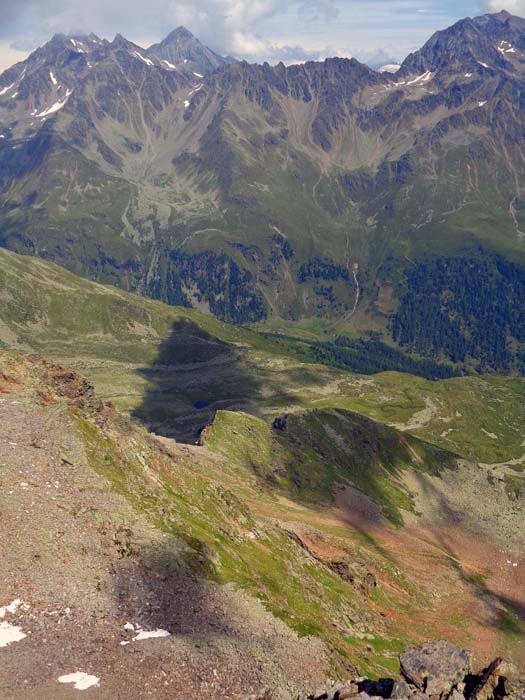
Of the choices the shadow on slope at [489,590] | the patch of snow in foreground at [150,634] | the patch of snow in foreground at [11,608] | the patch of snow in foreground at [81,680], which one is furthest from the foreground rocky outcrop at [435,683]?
the shadow on slope at [489,590]

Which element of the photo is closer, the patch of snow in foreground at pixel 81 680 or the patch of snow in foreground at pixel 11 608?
the patch of snow in foreground at pixel 81 680

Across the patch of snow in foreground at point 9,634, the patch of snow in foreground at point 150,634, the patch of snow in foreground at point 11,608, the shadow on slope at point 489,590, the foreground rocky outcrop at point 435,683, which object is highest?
the patch of snow in foreground at point 11,608

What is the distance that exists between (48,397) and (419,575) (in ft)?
304

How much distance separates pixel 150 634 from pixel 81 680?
8436 mm

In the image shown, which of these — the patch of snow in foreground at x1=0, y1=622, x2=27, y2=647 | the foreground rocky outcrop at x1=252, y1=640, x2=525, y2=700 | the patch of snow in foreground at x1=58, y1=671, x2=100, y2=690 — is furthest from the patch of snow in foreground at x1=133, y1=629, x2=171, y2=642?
the foreground rocky outcrop at x1=252, y1=640, x2=525, y2=700

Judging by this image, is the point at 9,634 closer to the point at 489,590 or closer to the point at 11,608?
the point at 11,608

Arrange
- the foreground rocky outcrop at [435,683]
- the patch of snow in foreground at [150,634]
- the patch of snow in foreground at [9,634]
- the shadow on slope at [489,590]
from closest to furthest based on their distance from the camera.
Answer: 1. the foreground rocky outcrop at [435,683]
2. the patch of snow in foreground at [9,634]
3. the patch of snow in foreground at [150,634]
4. the shadow on slope at [489,590]

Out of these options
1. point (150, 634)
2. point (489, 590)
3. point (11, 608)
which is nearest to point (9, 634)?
point (11, 608)

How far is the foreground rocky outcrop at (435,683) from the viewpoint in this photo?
50.7m

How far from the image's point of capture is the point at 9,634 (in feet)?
171

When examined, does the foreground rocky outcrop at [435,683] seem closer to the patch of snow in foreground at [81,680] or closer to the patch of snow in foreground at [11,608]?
the patch of snow in foreground at [81,680]

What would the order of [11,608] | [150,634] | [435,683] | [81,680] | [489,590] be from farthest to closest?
[489,590], [435,683], [150,634], [11,608], [81,680]

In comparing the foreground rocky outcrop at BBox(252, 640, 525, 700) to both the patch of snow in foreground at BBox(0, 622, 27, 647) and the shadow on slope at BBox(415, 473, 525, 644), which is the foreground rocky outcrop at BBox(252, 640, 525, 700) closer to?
the patch of snow in foreground at BBox(0, 622, 27, 647)

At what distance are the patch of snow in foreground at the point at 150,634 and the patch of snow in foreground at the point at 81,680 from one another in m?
6.16
